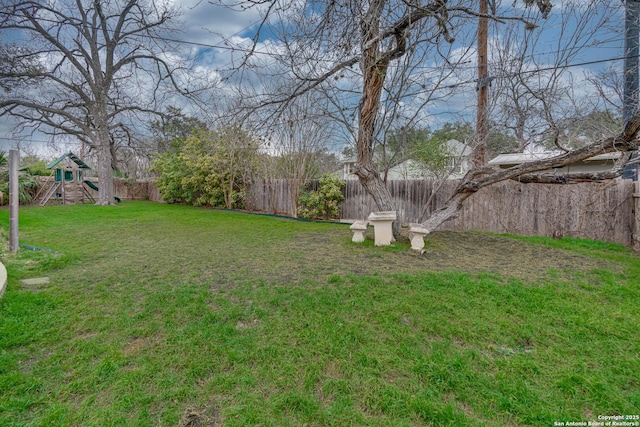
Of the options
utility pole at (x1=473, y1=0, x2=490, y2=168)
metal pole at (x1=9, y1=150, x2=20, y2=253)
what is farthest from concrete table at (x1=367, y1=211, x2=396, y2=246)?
metal pole at (x1=9, y1=150, x2=20, y2=253)

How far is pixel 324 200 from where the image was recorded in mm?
10586

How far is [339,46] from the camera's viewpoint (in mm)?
3625

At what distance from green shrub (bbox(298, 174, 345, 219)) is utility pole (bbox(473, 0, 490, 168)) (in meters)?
4.78

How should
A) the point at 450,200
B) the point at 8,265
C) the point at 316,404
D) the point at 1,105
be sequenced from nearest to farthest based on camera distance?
the point at 316,404, the point at 8,265, the point at 450,200, the point at 1,105

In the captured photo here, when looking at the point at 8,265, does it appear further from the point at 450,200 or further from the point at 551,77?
the point at 551,77

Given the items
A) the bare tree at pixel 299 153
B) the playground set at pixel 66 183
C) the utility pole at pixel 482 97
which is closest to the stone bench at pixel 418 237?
the utility pole at pixel 482 97

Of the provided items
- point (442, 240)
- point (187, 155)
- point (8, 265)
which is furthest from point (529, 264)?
point (187, 155)

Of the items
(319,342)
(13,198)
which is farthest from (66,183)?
(319,342)

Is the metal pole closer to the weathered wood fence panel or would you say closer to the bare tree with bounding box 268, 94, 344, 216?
the bare tree with bounding box 268, 94, 344, 216

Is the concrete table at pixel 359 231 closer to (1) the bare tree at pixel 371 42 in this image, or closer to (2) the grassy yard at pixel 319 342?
(1) the bare tree at pixel 371 42

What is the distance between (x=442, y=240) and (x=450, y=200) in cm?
82

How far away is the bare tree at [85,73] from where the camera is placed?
11.6m

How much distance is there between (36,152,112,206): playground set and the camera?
14172 mm

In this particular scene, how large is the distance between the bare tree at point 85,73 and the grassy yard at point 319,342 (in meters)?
10.5
